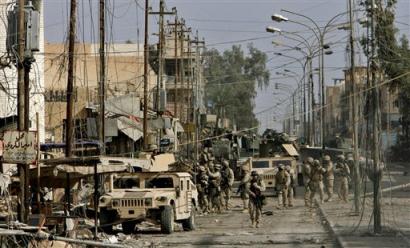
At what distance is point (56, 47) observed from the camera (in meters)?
78.6

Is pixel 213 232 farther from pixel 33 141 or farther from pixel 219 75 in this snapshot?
pixel 219 75

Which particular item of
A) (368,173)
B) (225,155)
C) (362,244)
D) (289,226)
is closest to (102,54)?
(289,226)

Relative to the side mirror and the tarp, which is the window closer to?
the tarp

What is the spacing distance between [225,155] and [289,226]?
39864 millimetres

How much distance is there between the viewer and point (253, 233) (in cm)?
2572

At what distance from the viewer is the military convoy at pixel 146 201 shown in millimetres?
26266

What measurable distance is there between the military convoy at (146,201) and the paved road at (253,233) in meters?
0.52

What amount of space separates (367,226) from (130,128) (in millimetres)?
23696

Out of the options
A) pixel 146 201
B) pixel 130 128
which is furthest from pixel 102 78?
pixel 130 128

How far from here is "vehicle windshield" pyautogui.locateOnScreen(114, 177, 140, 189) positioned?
1088 inches

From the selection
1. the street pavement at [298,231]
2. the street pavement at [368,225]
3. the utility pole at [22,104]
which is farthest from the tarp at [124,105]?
the utility pole at [22,104]

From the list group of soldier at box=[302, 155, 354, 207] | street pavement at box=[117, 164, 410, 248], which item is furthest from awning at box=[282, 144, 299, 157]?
street pavement at box=[117, 164, 410, 248]

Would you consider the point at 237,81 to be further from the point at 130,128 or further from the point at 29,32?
the point at 29,32

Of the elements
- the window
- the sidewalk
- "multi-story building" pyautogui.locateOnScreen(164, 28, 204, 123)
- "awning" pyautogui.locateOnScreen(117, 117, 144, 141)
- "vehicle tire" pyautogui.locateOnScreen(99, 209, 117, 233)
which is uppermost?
"multi-story building" pyautogui.locateOnScreen(164, 28, 204, 123)
